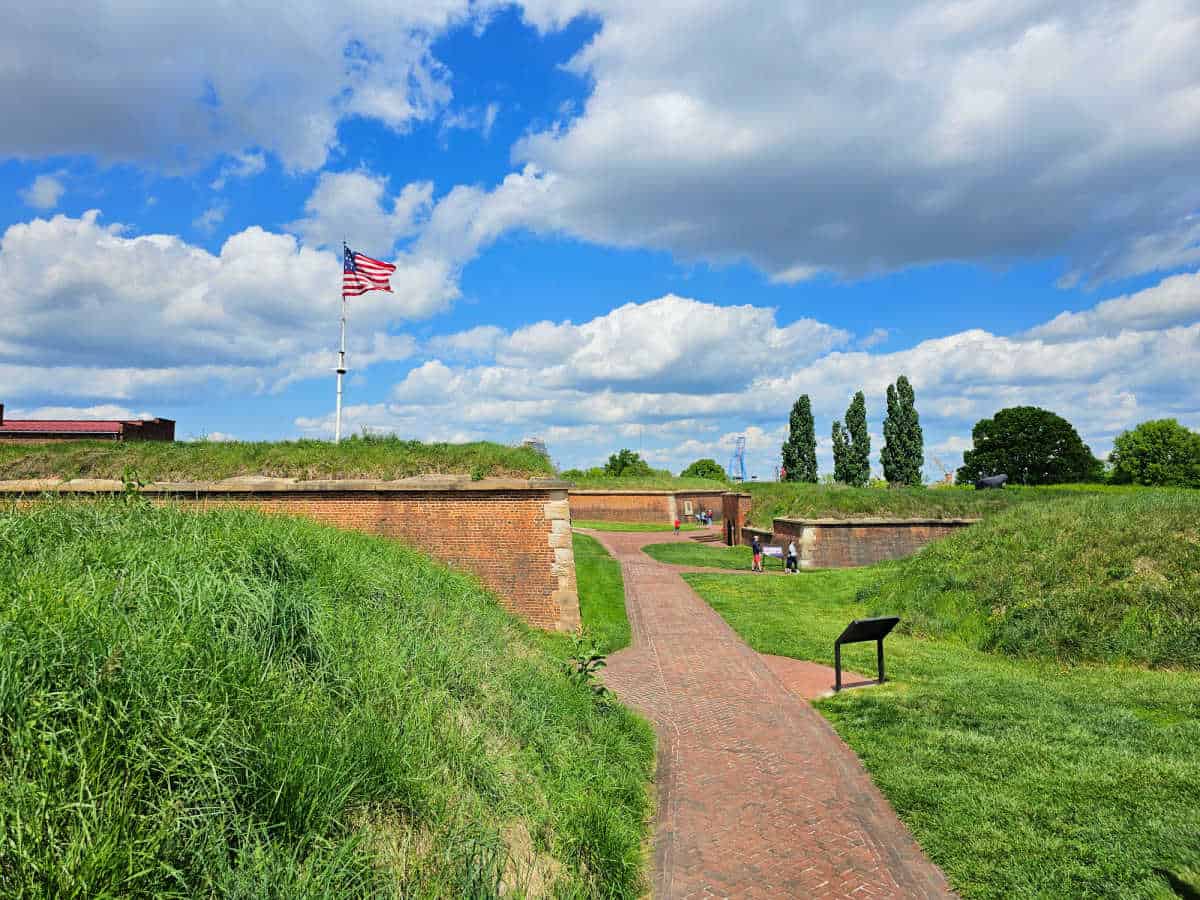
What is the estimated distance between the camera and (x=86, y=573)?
15.2 ft

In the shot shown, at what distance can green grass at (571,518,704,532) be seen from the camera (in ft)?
131

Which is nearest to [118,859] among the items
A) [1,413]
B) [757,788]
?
[757,788]

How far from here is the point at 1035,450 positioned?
6034cm

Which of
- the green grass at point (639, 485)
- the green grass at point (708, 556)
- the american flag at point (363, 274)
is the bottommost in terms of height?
the green grass at point (708, 556)

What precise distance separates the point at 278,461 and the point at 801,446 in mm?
50622

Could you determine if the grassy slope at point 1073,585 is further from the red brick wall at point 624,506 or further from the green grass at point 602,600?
the red brick wall at point 624,506

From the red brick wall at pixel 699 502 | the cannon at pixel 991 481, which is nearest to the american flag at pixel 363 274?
the cannon at pixel 991 481

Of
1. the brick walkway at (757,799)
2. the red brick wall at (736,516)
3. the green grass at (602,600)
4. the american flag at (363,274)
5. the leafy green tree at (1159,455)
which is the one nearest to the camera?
the brick walkway at (757,799)

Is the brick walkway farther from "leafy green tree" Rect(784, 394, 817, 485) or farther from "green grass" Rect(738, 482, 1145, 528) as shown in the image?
"leafy green tree" Rect(784, 394, 817, 485)

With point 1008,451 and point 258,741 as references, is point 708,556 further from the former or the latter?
point 1008,451

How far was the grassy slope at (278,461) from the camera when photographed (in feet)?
44.4

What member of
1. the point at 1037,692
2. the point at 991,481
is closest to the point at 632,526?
the point at 991,481

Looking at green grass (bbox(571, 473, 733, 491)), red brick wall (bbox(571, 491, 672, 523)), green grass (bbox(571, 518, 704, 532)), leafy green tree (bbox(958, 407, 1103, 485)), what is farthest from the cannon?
leafy green tree (bbox(958, 407, 1103, 485))

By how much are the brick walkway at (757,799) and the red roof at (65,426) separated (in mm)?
32042
